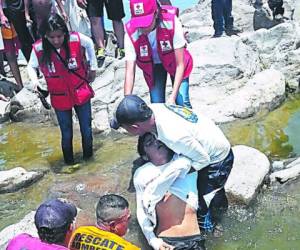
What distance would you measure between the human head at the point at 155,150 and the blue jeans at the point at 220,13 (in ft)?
16.4

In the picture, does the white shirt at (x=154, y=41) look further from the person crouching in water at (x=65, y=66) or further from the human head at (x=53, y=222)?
the human head at (x=53, y=222)

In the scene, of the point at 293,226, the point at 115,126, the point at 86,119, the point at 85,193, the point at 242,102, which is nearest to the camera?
the point at 115,126

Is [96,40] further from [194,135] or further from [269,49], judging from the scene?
[194,135]

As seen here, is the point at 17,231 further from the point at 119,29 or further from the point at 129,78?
the point at 119,29

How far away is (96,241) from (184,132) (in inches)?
41.9

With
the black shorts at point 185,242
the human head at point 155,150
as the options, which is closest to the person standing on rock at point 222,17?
the human head at point 155,150

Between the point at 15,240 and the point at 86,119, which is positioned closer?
the point at 15,240

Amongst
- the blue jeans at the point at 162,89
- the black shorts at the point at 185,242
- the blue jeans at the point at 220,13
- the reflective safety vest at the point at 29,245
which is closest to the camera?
the reflective safety vest at the point at 29,245

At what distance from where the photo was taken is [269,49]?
7.75 metres

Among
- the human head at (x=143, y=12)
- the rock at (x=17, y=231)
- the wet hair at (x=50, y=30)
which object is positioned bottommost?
the rock at (x=17, y=231)

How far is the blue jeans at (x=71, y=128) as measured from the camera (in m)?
5.52

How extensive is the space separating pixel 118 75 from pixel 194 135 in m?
3.70

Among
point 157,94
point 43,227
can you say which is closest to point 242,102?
point 157,94

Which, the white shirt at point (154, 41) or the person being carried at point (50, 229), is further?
the white shirt at point (154, 41)
